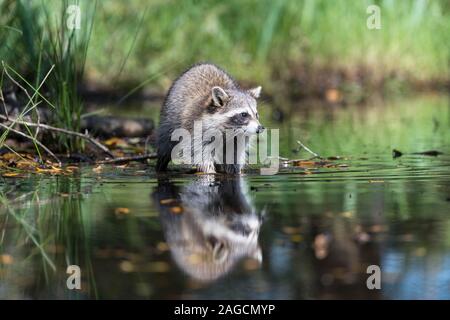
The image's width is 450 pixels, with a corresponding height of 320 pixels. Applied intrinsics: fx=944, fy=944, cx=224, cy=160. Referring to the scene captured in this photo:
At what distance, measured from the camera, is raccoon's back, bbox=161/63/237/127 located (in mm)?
8438

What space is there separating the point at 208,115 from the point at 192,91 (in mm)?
377

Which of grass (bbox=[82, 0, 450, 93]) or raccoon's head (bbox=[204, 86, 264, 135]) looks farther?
grass (bbox=[82, 0, 450, 93])

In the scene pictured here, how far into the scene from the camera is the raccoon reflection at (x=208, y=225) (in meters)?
4.66

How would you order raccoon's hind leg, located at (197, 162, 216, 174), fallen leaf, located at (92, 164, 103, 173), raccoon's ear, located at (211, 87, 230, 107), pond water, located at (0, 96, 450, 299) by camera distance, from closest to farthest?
pond water, located at (0, 96, 450, 299) < fallen leaf, located at (92, 164, 103, 173) < raccoon's hind leg, located at (197, 162, 216, 174) < raccoon's ear, located at (211, 87, 230, 107)

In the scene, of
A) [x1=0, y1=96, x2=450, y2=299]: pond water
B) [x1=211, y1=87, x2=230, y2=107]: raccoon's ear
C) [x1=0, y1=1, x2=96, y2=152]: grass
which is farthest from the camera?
[x1=0, y1=1, x2=96, y2=152]: grass

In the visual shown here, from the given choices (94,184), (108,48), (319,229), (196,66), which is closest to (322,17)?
(108,48)

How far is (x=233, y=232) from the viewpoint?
5348mm

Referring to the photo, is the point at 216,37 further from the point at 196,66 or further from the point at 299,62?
the point at 196,66

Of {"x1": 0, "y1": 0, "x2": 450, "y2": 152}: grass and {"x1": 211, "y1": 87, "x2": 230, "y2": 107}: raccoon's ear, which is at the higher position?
{"x1": 0, "y1": 0, "x2": 450, "y2": 152}: grass

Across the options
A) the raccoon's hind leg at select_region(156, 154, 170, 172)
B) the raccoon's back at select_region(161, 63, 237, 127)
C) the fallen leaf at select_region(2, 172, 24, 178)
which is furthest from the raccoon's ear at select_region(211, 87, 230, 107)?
the fallen leaf at select_region(2, 172, 24, 178)

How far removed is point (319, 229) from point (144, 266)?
A: 1.24 metres

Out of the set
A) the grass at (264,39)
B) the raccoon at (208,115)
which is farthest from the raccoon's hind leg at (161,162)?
the grass at (264,39)

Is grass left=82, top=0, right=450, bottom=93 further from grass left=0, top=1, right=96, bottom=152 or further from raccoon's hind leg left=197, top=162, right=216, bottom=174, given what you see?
raccoon's hind leg left=197, top=162, right=216, bottom=174

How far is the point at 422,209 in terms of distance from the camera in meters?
5.93
